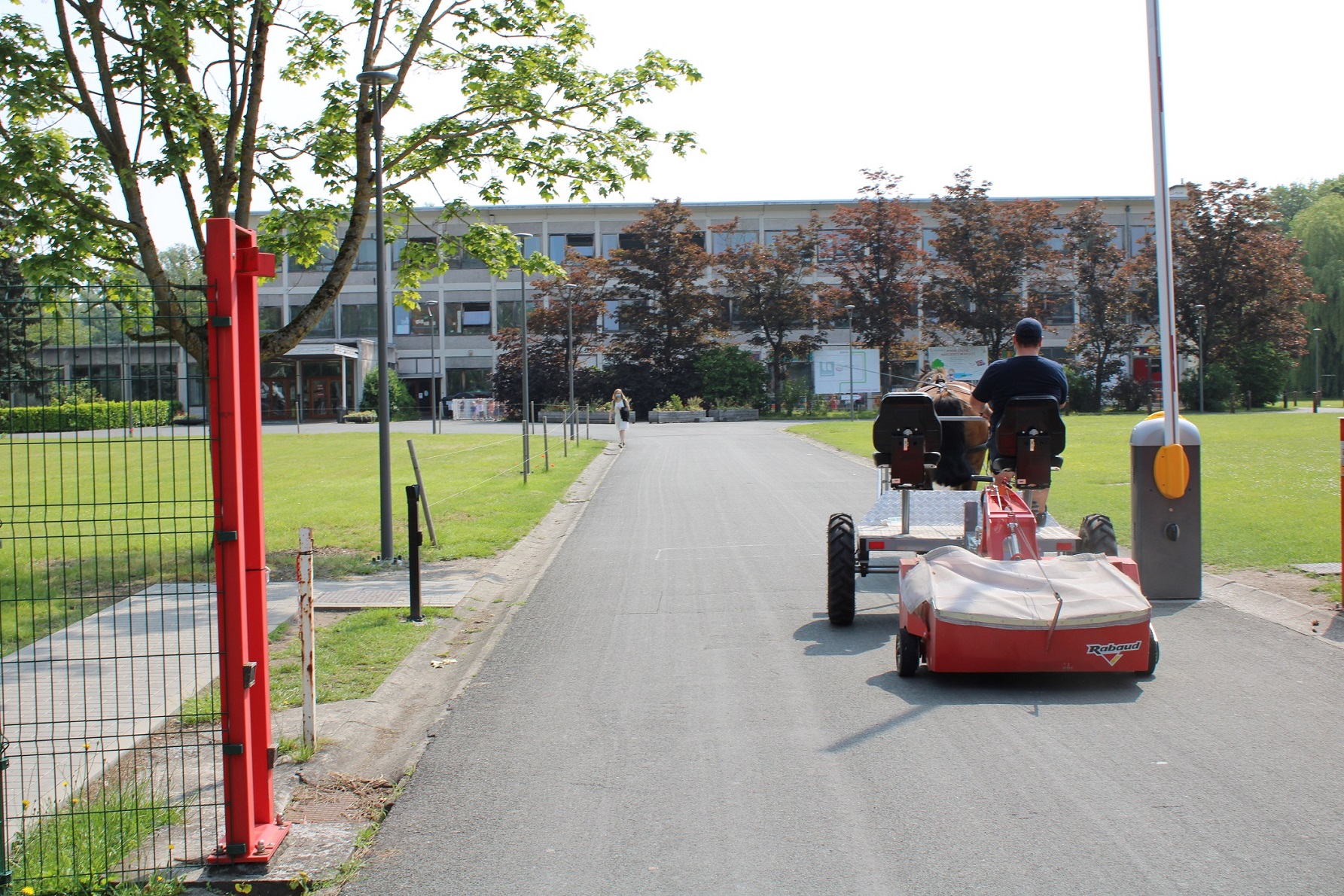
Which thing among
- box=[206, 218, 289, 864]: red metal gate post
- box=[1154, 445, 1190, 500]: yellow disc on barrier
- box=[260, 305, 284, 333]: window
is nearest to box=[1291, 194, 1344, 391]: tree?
box=[260, 305, 284, 333]: window

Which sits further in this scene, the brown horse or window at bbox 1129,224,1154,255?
window at bbox 1129,224,1154,255

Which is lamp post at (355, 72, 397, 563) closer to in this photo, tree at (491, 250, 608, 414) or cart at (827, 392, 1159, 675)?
cart at (827, 392, 1159, 675)

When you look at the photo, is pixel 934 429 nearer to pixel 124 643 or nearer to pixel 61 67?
pixel 124 643

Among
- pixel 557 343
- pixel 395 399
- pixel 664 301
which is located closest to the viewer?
pixel 557 343

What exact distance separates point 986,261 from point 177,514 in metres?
58.2

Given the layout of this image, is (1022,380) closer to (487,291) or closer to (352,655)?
(352,655)

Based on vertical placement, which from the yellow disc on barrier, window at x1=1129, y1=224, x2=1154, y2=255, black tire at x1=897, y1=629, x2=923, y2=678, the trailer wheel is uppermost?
window at x1=1129, y1=224, x2=1154, y2=255

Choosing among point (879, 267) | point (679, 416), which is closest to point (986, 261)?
point (879, 267)

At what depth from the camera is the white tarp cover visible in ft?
21.8

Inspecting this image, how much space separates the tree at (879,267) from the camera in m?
67.2

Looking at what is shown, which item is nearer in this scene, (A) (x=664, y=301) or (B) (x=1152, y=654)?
(B) (x=1152, y=654)

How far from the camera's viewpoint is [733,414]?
206ft

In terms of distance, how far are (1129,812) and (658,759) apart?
2.17 meters

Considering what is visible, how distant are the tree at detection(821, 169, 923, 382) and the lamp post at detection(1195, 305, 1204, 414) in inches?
607
